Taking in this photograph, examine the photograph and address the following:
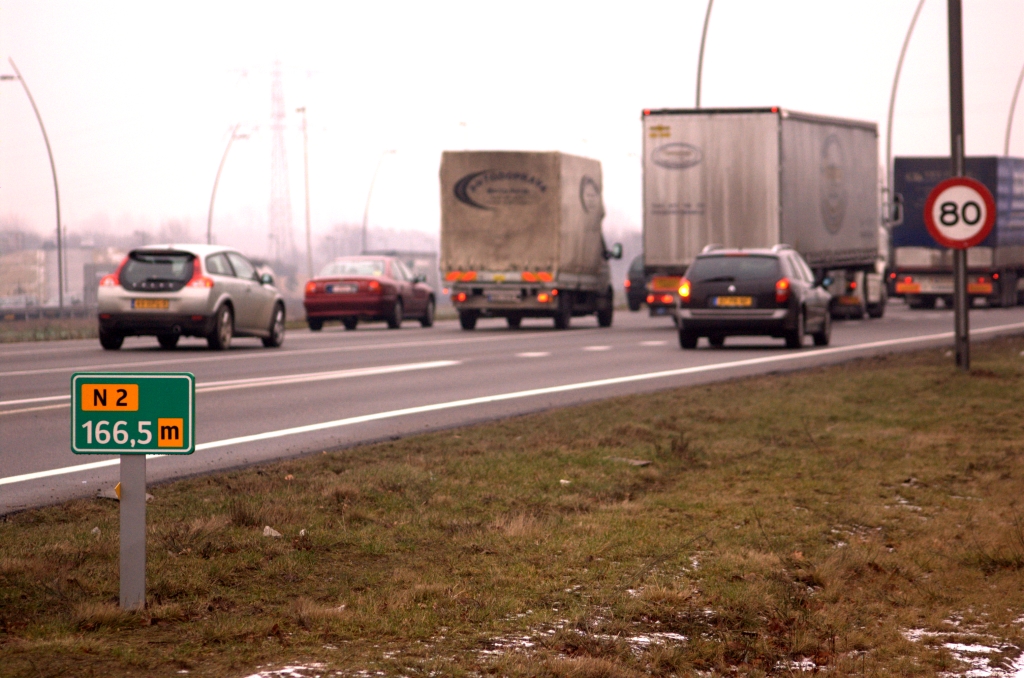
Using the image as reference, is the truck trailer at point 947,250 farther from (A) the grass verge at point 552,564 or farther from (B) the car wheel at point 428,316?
(A) the grass verge at point 552,564

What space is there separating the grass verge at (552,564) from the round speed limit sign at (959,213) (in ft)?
17.4

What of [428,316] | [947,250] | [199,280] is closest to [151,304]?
[199,280]

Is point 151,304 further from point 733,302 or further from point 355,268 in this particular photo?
point 355,268

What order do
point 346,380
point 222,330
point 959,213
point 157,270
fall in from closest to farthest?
point 959,213 → point 346,380 → point 157,270 → point 222,330

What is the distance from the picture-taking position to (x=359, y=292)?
1308 inches

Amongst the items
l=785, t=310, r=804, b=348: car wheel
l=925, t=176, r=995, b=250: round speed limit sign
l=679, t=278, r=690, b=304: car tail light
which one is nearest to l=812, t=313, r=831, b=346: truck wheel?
l=785, t=310, r=804, b=348: car wheel

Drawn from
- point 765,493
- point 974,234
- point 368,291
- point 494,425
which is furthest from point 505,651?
point 368,291

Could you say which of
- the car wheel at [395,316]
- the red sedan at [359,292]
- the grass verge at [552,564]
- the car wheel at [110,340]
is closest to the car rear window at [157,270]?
the car wheel at [110,340]

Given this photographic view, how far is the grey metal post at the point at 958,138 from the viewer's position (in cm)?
1580

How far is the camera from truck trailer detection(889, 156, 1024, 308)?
4419cm

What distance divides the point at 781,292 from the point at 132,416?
18753 millimetres

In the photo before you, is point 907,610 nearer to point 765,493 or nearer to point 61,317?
point 765,493

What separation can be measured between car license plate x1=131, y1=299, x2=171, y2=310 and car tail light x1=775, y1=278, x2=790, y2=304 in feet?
30.6

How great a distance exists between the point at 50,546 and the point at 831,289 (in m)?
30.8
